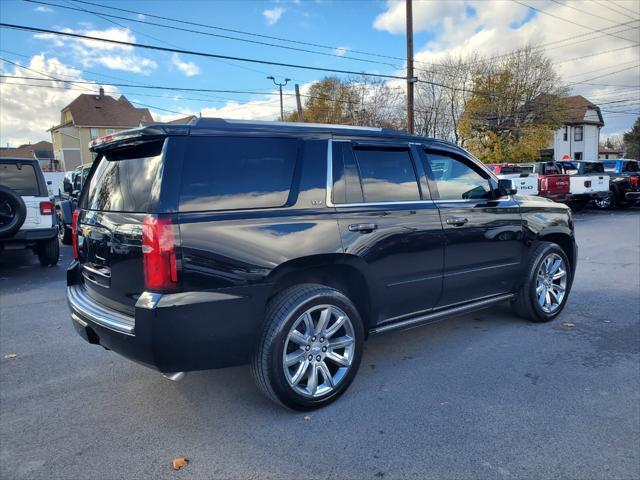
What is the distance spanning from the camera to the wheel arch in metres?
3.03

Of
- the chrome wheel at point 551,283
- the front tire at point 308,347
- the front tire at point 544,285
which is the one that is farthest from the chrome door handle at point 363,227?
the chrome wheel at point 551,283

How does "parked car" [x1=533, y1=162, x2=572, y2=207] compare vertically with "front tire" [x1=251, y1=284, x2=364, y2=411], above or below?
above

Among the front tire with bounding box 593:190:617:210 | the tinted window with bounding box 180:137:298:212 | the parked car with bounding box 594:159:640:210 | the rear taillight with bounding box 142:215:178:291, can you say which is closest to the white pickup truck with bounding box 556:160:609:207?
the front tire with bounding box 593:190:617:210

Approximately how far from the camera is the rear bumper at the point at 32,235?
750 centimetres

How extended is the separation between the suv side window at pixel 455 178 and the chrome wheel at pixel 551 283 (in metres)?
1.15

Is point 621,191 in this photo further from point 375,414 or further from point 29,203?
point 29,203

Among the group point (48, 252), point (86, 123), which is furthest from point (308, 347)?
point (86, 123)

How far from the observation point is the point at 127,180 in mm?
3033

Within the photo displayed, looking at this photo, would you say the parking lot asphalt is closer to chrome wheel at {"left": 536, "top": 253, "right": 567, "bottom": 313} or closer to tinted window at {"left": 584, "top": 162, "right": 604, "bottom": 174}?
chrome wheel at {"left": 536, "top": 253, "right": 567, "bottom": 313}

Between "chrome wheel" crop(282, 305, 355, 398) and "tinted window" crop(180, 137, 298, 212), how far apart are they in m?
0.84

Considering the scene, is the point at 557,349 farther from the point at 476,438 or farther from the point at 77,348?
the point at 77,348

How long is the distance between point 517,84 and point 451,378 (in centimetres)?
3479

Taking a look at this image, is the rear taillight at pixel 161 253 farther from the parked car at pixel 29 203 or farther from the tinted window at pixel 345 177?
the parked car at pixel 29 203

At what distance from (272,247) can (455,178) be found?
6.83 ft
